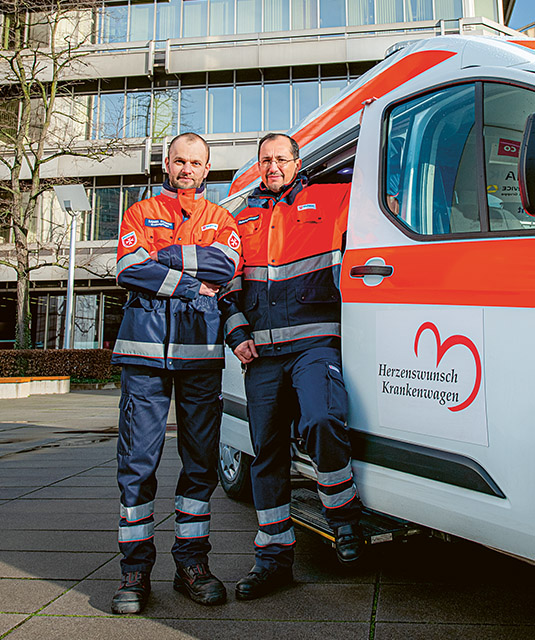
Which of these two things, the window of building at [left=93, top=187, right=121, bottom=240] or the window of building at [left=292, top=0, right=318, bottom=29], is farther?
the window of building at [left=93, top=187, right=121, bottom=240]

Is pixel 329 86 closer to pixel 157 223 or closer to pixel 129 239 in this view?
pixel 157 223

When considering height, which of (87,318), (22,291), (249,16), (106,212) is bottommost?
(87,318)

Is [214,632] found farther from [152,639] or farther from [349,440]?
[349,440]

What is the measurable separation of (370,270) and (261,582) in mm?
1429

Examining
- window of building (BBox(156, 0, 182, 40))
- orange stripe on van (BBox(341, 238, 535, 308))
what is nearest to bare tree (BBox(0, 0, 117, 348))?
window of building (BBox(156, 0, 182, 40))

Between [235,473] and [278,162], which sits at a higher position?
[278,162]

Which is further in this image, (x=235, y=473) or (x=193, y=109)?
(x=193, y=109)

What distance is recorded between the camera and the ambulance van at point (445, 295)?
2.17 metres

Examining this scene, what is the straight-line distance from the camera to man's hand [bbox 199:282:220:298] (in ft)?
9.83

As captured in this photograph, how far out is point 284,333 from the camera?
302 cm

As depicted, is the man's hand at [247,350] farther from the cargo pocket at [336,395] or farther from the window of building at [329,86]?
the window of building at [329,86]

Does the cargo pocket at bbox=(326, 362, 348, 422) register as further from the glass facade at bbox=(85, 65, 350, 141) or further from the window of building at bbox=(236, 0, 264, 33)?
the window of building at bbox=(236, 0, 264, 33)

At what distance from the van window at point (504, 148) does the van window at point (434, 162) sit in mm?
64

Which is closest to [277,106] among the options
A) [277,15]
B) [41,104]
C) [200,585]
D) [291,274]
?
[277,15]
